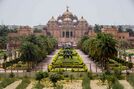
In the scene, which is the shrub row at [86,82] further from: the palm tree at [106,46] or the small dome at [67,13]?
the small dome at [67,13]

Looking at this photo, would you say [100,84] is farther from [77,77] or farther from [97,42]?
[97,42]

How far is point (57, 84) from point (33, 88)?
2.40 m

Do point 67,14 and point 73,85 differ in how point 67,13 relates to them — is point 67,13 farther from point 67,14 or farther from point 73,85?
point 73,85

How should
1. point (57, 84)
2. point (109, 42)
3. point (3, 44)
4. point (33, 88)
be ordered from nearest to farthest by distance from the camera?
point (33, 88) → point (57, 84) → point (109, 42) → point (3, 44)

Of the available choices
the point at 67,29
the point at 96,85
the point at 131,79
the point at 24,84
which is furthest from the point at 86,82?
the point at 67,29

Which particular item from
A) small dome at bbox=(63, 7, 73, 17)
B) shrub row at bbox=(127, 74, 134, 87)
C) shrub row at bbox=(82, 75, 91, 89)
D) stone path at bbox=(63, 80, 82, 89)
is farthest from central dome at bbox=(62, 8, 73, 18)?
stone path at bbox=(63, 80, 82, 89)

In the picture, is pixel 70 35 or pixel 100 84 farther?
pixel 70 35

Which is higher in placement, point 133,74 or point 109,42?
point 109,42

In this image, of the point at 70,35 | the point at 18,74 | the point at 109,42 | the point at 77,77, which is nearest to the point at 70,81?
the point at 77,77

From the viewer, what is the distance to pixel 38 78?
68.5 ft

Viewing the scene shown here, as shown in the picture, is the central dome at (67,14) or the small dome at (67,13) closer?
the central dome at (67,14)

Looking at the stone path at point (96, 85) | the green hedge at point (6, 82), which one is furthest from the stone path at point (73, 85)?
the green hedge at point (6, 82)

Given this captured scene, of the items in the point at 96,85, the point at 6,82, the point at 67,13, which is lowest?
the point at 96,85

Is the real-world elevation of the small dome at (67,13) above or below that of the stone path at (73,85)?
above
